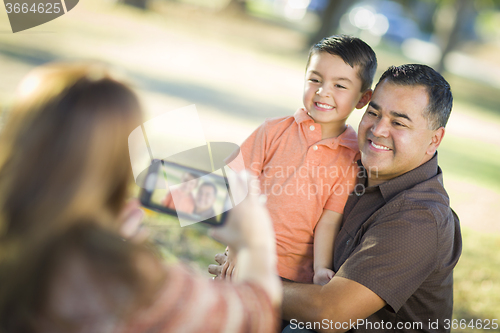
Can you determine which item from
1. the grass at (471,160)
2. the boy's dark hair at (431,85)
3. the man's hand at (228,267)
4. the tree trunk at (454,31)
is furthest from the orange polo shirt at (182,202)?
the tree trunk at (454,31)

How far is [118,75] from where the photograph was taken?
128 cm

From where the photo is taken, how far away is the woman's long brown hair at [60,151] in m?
1.16

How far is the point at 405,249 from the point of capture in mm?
2156

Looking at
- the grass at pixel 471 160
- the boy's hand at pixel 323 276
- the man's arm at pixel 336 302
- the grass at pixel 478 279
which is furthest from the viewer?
the grass at pixel 471 160

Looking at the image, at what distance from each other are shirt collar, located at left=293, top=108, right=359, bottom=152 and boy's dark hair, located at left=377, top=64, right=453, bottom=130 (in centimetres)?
43

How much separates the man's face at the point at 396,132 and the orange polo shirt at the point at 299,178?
7.3 inches

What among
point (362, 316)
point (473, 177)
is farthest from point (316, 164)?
point (473, 177)

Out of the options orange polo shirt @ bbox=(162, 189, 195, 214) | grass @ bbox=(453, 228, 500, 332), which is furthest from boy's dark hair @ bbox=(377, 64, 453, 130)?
grass @ bbox=(453, 228, 500, 332)

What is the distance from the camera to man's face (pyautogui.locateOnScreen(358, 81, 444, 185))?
2453mm

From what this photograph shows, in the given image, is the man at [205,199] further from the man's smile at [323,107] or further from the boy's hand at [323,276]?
the man's smile at [323,107]

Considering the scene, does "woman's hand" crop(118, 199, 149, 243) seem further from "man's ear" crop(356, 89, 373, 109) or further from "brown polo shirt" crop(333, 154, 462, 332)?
"man's ear" crop(356, 89, 373, 109)

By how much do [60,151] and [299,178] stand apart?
1.66 m

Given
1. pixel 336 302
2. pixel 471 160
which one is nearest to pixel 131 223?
pixel 336 302

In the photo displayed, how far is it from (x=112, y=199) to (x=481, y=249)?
19.1 ft
